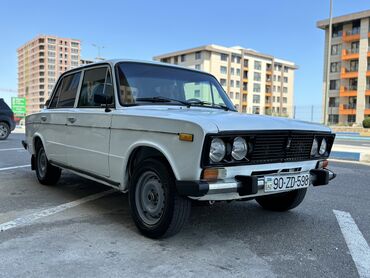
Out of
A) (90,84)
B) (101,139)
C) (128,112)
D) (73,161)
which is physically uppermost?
(90,84)

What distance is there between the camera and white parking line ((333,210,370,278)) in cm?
321

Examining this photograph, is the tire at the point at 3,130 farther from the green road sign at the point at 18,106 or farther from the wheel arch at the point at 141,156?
the green road sign at the point at 18,106

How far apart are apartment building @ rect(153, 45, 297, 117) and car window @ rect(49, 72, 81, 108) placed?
2928 inches

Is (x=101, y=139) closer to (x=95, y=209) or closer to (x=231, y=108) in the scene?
(x=95, y=209)

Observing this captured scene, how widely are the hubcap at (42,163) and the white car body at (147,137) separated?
0.50 metres

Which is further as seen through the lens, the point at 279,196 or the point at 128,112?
the point at 279,196

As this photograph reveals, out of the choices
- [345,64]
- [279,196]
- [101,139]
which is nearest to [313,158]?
[279,196]

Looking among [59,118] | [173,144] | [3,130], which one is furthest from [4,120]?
[173,144]

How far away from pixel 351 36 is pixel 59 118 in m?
61.6

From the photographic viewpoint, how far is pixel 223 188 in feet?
10.9

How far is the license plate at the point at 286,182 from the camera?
11.8ft

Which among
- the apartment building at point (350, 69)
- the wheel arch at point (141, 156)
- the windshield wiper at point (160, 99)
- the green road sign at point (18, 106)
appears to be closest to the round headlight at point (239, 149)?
the wheel arch at point (141, 156)

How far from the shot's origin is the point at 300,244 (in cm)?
375

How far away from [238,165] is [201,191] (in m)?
0.47
